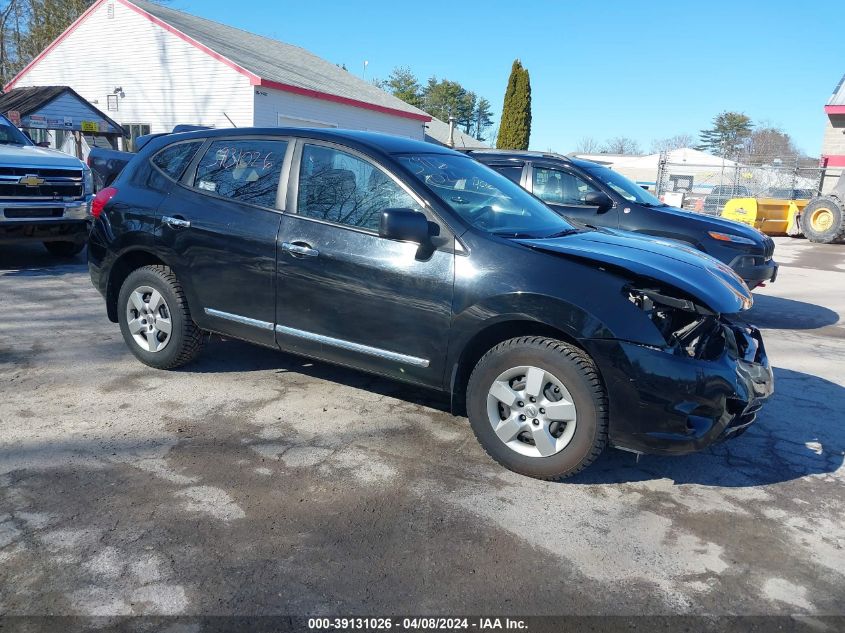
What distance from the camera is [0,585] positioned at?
255 cm

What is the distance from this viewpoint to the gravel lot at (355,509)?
265 centimetres

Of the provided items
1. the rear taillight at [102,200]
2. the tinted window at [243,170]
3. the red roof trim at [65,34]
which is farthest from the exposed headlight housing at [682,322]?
the red roof trim at [65,34]

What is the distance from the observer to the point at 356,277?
13.1 feet

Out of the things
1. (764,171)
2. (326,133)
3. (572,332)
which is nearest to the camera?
(572,332)

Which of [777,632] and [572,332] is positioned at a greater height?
[572,332]

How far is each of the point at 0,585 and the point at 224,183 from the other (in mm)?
2856

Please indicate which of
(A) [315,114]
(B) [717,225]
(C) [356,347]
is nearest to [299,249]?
(C) [356,347]

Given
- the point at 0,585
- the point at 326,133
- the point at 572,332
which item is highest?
the point at 326,133

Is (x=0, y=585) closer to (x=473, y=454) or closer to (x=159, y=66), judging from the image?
(x=473, y=454)

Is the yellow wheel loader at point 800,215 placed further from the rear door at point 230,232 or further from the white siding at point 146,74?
the rear door at point 230,232

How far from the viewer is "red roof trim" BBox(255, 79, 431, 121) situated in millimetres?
20062

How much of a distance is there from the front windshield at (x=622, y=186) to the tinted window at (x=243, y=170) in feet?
15.3

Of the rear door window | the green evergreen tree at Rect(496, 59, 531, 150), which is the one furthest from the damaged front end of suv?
the green evergreen tree at Rect(496, 59, 531, 150)

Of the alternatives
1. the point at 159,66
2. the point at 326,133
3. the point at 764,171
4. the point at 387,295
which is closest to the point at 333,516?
the point at 387,295
